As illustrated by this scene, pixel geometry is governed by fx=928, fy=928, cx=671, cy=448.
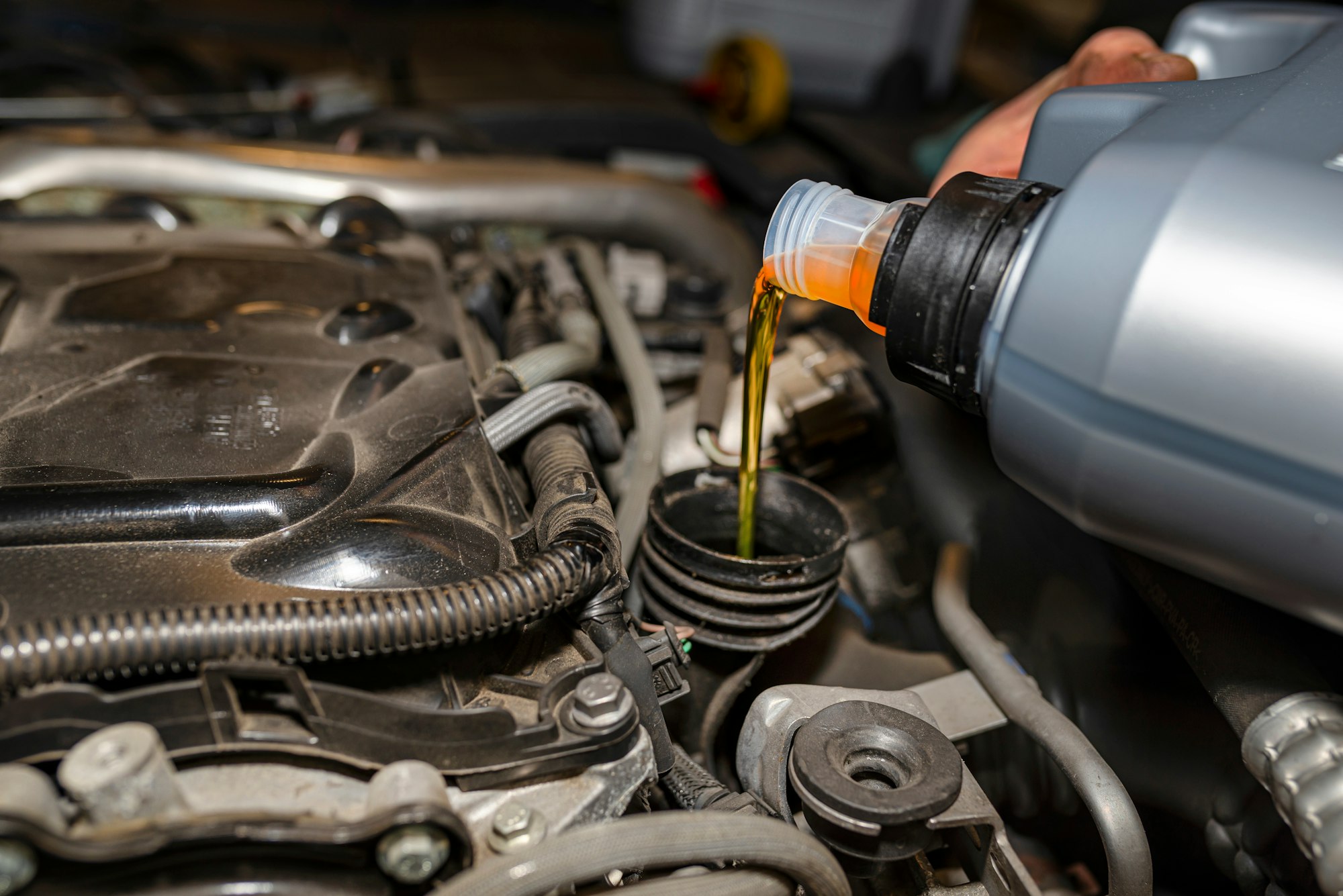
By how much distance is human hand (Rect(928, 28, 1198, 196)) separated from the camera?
0.93 m

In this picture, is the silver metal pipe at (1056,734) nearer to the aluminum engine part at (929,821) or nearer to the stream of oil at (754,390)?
the aluminum engine part at (929,821)

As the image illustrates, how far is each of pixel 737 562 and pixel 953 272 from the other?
1.08 feet

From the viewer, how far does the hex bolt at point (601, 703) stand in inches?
26.2

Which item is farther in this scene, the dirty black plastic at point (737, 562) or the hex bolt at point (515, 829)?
the dirty black plastic at point (737, 562)

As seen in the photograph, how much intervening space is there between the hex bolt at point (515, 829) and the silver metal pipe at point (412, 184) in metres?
1.07

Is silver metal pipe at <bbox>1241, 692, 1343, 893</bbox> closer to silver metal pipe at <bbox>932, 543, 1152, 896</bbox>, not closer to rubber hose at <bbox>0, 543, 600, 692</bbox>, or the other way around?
silver metal pipe at <bbox>932, 543, 1152, 896</bbox>

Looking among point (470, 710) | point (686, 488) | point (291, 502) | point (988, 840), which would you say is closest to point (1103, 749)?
point (988, 840)

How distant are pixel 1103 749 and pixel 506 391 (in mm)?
694

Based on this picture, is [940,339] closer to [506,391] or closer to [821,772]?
[821,772]

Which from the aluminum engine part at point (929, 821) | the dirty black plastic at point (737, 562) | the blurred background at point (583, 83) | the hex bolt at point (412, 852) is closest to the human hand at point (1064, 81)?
the dirty black plastic at point (737, 562)

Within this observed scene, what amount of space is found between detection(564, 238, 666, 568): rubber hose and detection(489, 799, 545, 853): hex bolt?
329 millimetres

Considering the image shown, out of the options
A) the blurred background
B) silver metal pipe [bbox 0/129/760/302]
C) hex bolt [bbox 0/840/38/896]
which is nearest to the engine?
hex bolt [bbox 0/840/38/896]

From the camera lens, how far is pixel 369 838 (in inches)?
23.0

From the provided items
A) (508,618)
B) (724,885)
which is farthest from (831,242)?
(724,885)
